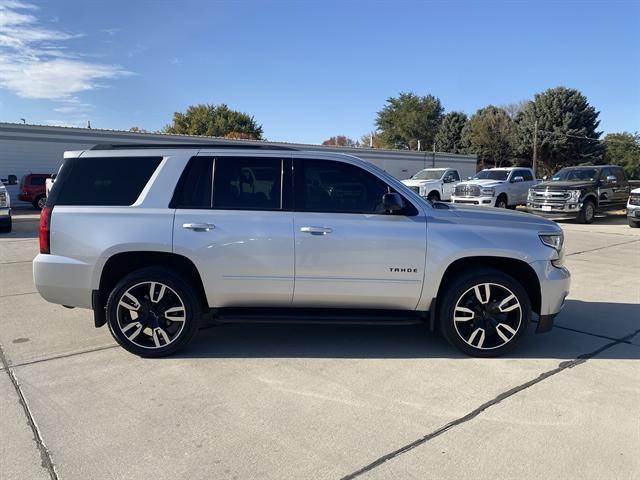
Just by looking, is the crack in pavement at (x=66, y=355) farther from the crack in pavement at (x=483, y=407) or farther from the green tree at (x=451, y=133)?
the green tree at (x=451, y=133)

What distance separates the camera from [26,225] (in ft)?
54.5

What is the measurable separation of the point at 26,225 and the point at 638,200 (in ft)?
65.1

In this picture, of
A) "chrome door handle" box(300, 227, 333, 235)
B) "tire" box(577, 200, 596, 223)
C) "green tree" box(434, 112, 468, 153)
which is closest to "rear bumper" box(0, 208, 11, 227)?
"chrome door handle" box(300, 227, 333, 235)

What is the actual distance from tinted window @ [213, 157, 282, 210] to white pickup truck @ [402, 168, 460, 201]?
18118 millimetres

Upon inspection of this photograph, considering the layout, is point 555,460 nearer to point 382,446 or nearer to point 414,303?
point 382,446

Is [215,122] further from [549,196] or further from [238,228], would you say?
[238,228]

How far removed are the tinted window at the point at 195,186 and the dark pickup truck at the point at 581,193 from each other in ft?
51.6

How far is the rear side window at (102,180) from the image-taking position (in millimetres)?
4586

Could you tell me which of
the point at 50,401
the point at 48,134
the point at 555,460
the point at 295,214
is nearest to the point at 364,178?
the point at 295,214

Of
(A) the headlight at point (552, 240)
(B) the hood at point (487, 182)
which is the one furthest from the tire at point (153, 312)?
(B) the hood at point (487, 182)

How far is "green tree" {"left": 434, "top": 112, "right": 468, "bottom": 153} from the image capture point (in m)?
62.3

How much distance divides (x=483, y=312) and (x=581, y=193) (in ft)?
48.7

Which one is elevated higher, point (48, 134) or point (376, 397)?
point (48, 134)

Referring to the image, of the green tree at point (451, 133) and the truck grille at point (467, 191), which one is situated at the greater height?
the green tree at point (451, 133)
